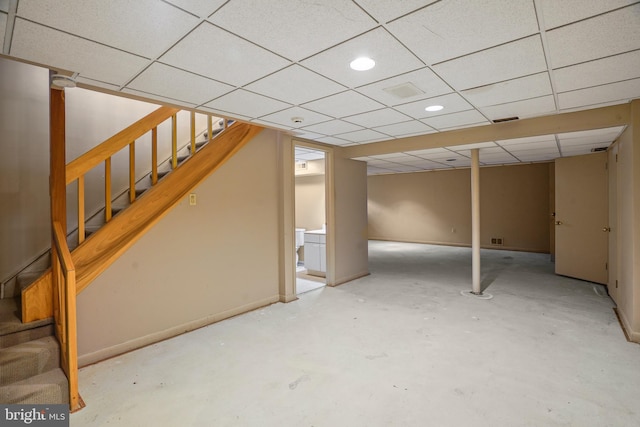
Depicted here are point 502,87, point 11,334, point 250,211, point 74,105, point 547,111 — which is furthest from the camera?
point 250,211

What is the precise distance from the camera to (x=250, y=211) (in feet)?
13.3

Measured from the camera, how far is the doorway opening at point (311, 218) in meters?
5.68

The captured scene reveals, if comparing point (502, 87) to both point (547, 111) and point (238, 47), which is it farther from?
point (238, 47)

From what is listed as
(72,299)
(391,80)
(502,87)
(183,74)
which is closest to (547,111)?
(502,87)

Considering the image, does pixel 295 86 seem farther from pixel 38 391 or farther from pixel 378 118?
pixel 38 391

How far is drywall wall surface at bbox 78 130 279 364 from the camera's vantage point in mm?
2809

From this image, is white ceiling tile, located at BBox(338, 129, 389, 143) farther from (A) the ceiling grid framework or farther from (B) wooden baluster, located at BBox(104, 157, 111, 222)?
(B) wooden baluster, located at BBox(104, 157, 111, 222)

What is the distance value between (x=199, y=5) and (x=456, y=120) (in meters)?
3.10

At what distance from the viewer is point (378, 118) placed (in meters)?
3.51

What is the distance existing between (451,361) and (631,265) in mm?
2169

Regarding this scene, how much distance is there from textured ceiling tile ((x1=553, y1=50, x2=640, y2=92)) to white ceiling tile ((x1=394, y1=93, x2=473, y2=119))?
0.74 meters

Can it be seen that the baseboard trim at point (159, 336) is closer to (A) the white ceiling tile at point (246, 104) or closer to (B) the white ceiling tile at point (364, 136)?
(A) the white ceiling tile at point (246, 104)

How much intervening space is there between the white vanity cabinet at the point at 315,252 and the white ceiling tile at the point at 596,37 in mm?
4124

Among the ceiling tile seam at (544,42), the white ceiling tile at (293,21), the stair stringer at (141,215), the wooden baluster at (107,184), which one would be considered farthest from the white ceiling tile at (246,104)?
the ceiling tile seam at (544,42)
